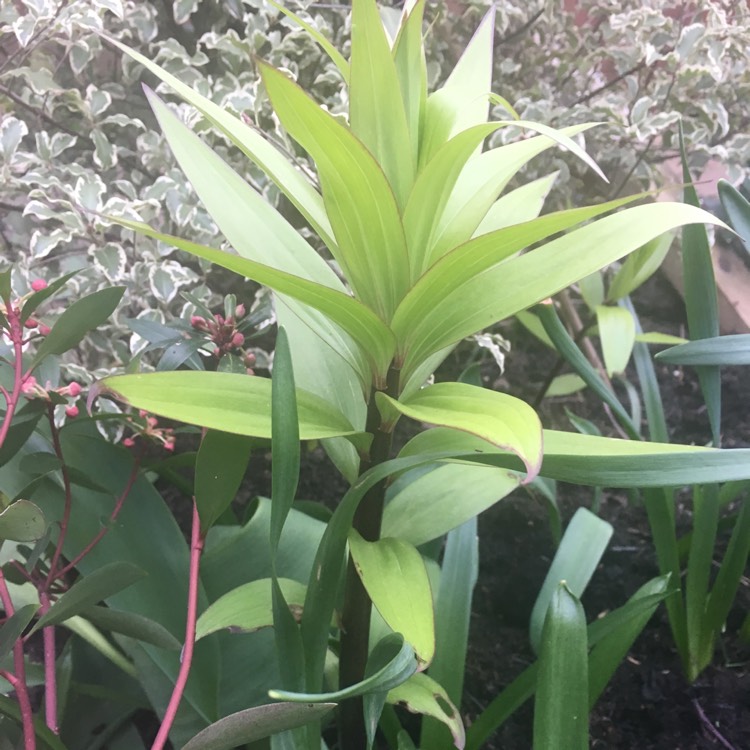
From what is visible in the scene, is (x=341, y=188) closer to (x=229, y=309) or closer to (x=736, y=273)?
(x=229, y=309)

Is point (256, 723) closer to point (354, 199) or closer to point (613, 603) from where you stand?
point (354, 199)

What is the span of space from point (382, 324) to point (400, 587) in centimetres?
18

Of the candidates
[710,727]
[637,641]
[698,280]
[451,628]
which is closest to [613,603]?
[637,641]

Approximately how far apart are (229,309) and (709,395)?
51cm

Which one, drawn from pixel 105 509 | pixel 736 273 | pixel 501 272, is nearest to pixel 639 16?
pixel 736 273

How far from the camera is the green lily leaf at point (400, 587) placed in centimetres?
35

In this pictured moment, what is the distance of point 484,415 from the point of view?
33 centimetres

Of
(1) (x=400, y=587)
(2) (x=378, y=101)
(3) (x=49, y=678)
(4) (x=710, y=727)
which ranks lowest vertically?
(4) (x=710, y=727)

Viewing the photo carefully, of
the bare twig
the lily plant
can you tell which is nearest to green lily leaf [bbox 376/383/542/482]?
the lily plant

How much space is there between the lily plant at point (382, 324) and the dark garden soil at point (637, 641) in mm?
342

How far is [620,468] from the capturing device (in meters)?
0.34

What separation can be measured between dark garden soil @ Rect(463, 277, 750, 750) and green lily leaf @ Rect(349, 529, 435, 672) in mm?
385

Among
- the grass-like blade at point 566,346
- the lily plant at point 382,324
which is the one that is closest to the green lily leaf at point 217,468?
the lily plant at point 382,324

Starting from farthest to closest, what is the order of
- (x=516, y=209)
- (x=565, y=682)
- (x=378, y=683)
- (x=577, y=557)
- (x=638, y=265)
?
1. (x=638, y=265)
2. (x=577, y=557)
3. (x=516, y=209)
4. (x=565, y=682)
5. (x=378, y=683)
